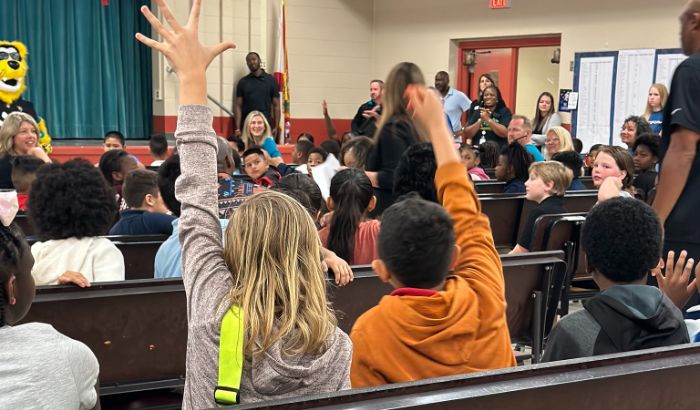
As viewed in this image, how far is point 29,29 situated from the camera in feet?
40.8

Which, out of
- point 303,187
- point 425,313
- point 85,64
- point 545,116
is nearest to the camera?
point 425,313

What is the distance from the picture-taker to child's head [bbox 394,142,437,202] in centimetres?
340

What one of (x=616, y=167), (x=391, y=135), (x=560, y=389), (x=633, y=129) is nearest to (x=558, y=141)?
(x=633, y=129)

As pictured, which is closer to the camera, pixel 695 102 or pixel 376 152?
pixel 695 102

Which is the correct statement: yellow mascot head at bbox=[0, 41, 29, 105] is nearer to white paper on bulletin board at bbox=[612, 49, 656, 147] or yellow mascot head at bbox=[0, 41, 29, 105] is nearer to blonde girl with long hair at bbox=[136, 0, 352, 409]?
blonde girl with long hair at bbox=[136, 0, 352, 409]

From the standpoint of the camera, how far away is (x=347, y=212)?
350 cm

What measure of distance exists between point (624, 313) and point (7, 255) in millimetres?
1447

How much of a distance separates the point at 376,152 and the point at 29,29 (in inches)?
382

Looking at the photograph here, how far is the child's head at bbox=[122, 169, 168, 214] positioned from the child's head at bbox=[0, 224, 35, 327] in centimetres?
215

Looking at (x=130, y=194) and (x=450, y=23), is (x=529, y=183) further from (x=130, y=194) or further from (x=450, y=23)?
(x=450, y=23)

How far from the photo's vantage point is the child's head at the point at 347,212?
3461 millimetres

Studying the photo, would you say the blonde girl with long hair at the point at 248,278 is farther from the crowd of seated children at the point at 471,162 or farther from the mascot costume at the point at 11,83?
the mascot costume at the point at 11,83

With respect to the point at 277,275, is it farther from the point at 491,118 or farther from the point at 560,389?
the point at 491,118

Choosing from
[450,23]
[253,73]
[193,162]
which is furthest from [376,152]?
[450,23]
